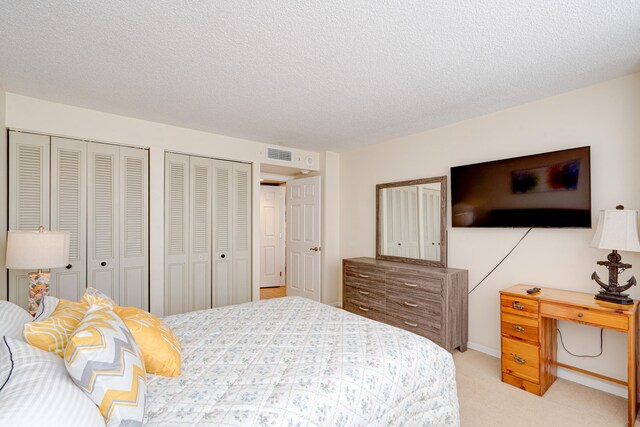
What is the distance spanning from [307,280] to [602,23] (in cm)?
420

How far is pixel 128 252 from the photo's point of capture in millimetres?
3295

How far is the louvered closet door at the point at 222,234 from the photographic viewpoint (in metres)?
3.91

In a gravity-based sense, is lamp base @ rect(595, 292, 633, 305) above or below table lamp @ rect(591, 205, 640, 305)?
below

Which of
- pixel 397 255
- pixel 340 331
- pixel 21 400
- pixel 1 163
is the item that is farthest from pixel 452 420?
pixel 1 163

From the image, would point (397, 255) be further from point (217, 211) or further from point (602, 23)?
point (602, 23)

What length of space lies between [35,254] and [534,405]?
367 centimetres

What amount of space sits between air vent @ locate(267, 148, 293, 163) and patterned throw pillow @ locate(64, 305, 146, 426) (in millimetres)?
3359

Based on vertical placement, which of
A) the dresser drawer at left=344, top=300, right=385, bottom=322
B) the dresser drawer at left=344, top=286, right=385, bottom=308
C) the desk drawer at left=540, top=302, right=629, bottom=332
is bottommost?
the dresser drawer at left=344, top=300, right=385, bottom=322

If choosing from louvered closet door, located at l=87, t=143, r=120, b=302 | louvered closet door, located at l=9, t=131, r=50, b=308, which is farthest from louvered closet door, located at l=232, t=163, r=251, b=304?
louvered closet door, located at l=9, t=131, r=50, b=308

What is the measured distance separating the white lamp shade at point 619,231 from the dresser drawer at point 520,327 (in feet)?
2.43

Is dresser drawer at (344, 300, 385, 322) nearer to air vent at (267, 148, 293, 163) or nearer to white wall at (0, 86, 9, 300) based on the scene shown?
air vent at (267, 148, 293, 163)

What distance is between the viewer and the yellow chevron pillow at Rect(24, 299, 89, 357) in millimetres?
1203

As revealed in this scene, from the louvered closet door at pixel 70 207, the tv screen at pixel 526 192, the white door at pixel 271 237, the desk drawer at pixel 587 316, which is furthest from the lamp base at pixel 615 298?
the white door at pixel 271 237

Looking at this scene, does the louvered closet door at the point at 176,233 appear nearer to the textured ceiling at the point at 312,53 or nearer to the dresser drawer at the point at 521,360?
the textured ceiling at the point at 312,53
